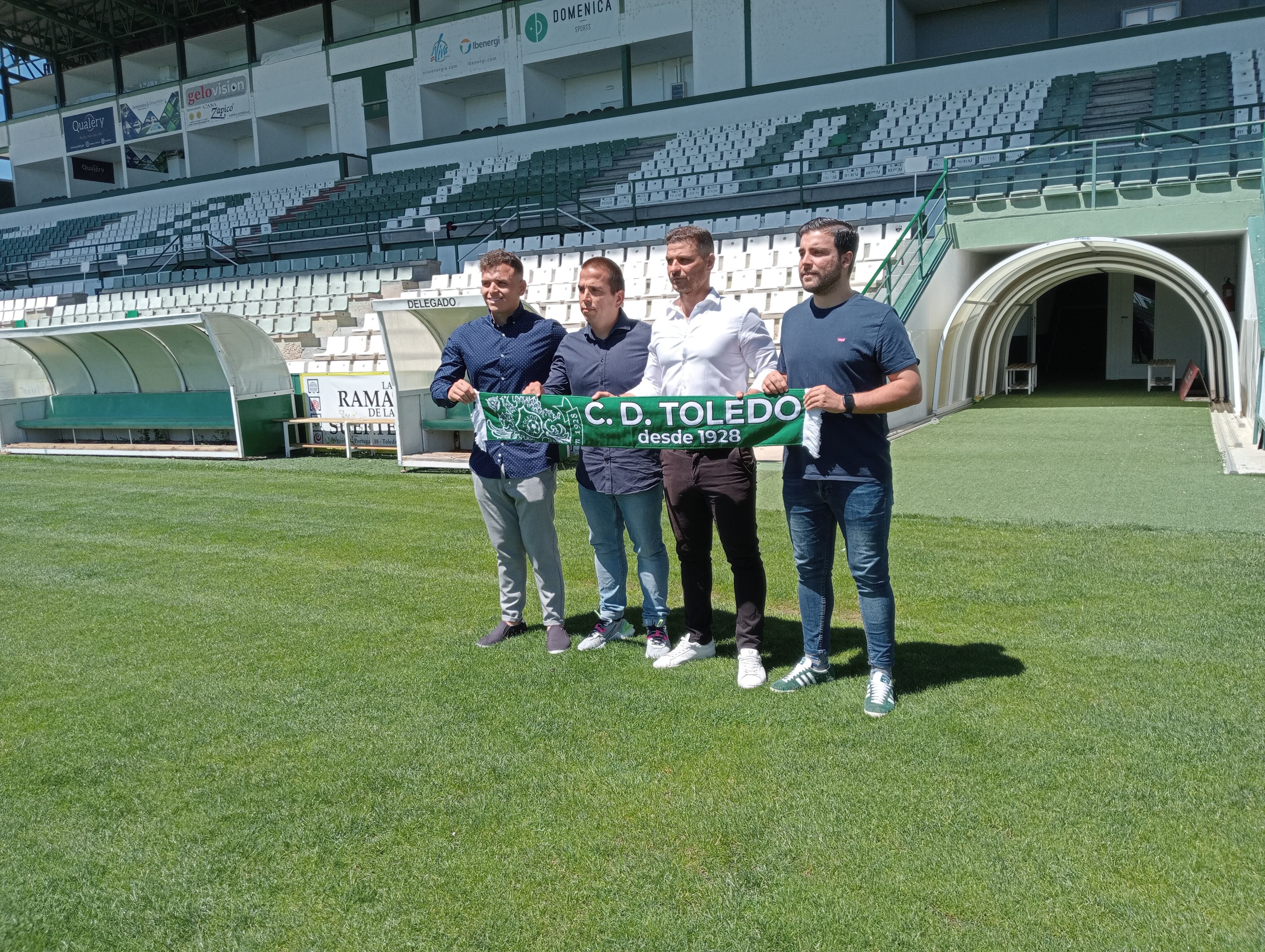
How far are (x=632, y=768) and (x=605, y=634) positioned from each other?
1494 millimetres

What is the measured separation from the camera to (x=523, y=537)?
5102 millimetres

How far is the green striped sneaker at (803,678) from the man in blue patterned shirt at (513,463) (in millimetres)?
1217

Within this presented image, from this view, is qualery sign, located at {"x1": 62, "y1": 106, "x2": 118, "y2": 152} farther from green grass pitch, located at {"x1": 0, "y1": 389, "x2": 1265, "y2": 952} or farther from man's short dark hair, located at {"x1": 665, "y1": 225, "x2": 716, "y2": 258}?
man's short dark hair, located at {"x1": 665, "y1": 225, "x2": 716, "y2": 258}

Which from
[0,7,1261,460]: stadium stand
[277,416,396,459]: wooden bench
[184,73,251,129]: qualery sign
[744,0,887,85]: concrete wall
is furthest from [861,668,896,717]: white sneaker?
[184,73,251,129]: qualery sign

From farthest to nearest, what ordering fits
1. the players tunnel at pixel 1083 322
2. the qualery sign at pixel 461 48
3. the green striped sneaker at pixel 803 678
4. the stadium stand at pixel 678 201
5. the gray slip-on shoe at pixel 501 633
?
the qualery sign at pixel 461 48, the stadium stand at pixel 678 201, the players tunnel at pixel 1083 322, the gray slip-on shoe at pixel 501 633, the green striped sneaker at pixel 803 678

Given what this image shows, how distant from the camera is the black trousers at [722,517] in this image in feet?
14.3

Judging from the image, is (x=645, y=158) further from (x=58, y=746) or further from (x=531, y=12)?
(x=58, y=746)

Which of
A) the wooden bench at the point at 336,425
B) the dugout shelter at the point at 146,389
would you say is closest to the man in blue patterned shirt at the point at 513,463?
the wooden bench at the point at 336,425

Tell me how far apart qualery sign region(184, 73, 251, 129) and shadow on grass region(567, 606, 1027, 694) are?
123ft

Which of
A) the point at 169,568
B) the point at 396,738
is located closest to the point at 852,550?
the point at 396,738

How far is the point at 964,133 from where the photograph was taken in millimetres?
21438

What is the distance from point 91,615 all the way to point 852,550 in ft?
15.4

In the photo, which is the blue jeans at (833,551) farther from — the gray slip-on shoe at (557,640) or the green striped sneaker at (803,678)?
the gray slip-on shoe at (557,640)

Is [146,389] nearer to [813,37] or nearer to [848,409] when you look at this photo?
[848,409]
